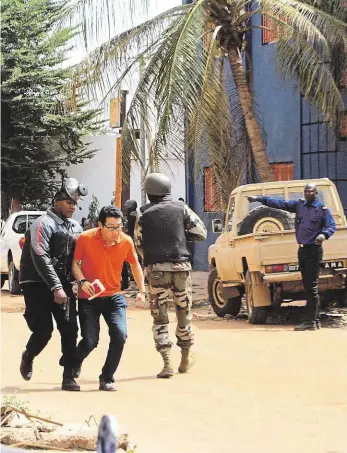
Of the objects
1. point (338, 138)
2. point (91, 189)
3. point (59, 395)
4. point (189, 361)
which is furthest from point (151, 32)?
point (91, 189)

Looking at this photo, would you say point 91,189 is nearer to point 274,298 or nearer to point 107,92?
point 107,92

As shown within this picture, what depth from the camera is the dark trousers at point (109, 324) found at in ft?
30.9

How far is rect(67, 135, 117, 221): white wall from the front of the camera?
4219cm

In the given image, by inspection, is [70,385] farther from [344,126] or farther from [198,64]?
[344,126]

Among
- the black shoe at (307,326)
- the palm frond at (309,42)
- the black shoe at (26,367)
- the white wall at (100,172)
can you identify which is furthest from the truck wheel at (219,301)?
the white wall at (100,172)

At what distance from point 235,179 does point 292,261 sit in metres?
6.73

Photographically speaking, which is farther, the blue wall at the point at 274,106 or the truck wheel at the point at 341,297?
the blue wall at the point at 274,106

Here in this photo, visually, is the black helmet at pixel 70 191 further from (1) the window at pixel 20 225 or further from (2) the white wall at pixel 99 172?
(2) the white wall at pixel 99 172

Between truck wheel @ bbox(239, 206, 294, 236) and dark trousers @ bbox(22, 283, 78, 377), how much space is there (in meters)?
6.33

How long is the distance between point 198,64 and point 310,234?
570 cm

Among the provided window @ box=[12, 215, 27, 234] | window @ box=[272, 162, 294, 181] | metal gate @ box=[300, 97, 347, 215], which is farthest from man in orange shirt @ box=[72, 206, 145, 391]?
window @ box=[272, 162, 294, 181]

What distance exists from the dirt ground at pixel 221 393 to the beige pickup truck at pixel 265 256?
0.83 metres

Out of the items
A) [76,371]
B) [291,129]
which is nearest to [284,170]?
[291,129]

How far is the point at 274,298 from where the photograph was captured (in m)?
15.3
